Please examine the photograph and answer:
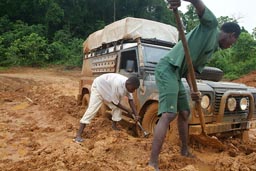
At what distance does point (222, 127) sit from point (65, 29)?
24886 mm

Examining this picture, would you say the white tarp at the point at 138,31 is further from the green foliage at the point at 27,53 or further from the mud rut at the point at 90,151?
the green foliage at the point at 27,53

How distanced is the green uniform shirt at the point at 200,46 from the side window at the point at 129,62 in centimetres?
180

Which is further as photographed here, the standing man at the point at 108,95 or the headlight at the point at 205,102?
the standing man at the point at 108,95

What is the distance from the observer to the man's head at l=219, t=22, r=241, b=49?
3.11 m

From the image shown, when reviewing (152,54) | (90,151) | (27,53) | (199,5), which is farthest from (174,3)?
(27,53)

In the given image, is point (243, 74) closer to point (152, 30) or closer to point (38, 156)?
point (152, 30)

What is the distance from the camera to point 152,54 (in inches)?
207

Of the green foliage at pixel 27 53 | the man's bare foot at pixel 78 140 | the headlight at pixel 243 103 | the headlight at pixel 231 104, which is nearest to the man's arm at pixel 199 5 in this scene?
the headlight at pixel 231 104

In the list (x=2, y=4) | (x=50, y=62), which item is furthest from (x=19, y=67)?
(x=2, y=4)

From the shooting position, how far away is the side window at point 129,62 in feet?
16.6

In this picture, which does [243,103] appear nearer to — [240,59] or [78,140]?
[78,140]

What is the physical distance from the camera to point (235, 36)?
3.15 meters

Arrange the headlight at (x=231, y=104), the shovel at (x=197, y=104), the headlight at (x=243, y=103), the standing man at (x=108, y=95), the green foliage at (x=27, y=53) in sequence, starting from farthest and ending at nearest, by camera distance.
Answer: the green foliage at (x=27, y=53) → the standing man at (x=108, y=95) → the headlight at (x=243, y=103) → the headlight at (x=231, y=104) → the shovel at (x=197, y=104)

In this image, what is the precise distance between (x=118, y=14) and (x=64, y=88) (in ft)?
63.3
